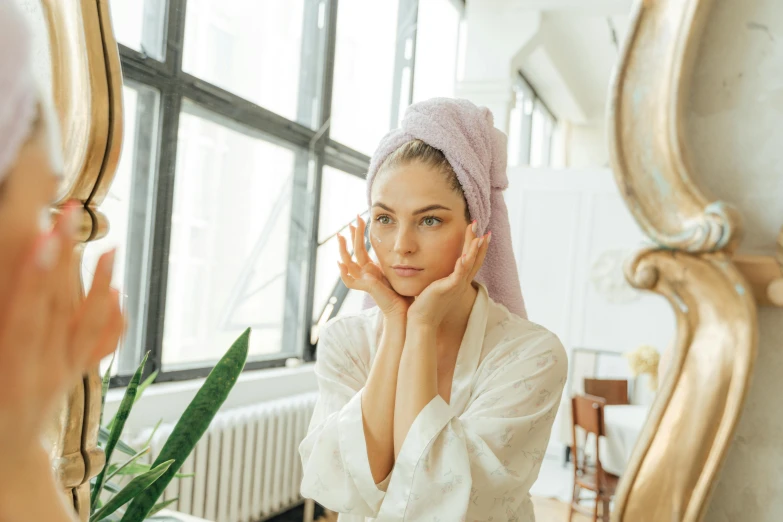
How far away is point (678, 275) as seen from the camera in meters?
0.48

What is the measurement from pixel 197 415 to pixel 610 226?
58 centimetres

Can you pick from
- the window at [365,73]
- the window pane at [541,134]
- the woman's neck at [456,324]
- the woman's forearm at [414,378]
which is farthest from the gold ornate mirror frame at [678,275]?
the window at [365,73]

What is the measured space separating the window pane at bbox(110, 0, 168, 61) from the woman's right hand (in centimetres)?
141

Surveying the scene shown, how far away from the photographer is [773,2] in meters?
0.49

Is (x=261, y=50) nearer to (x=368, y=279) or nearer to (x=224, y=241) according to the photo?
(x=224, y=241)

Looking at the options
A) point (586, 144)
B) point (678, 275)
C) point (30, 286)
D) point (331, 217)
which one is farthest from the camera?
point (331, 217)

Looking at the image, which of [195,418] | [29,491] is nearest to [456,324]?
[195,418]

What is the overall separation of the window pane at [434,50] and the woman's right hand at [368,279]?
77 centimetres

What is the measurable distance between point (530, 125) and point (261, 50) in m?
2.05

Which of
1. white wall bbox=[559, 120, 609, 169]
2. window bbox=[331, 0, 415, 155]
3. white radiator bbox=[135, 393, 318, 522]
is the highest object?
window bbox=[331, 0, 415, 155]

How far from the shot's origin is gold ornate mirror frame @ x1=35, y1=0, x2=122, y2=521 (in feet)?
2.39

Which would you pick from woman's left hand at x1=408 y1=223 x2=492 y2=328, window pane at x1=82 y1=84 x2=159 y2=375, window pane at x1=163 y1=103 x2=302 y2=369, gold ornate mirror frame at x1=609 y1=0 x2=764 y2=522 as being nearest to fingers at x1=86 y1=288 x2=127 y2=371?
gold ornate mirror frame at x1=609 y1=0 x2=764 y2=522

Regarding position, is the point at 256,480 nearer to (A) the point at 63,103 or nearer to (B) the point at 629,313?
(A) the point at 63,103

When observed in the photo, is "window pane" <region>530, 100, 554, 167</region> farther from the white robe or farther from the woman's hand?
the woman's hand
